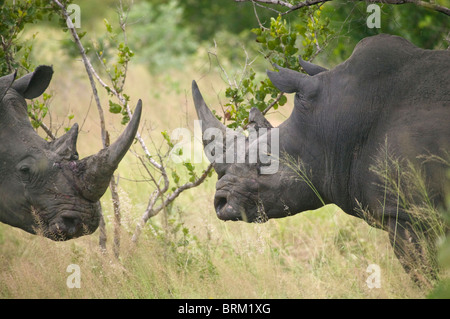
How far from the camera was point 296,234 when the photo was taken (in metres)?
7.02

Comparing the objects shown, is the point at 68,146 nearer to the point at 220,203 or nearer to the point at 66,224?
the point at 66,224

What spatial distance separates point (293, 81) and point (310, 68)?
45 cm

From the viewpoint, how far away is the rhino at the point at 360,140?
4.61m

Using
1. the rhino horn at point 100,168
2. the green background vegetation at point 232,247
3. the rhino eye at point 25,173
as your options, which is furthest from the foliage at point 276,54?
the rhino eye at point 25,173

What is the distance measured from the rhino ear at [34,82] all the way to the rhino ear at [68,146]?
0.72m

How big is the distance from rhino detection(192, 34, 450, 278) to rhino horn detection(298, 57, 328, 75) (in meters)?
0.36

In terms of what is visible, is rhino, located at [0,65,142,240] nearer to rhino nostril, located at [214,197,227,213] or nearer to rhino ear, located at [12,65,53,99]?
rhino ear, located at [12,65,53,99]

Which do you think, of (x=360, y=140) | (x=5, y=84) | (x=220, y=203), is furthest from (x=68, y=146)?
(x=360, y=140)

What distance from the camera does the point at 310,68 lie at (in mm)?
5652

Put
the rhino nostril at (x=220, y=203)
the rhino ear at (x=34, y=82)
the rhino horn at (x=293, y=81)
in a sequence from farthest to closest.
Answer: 1. the rhino ear at (x=34, y=82)
2. the rhino nostril at (x=220, y=203)
3. the rhino horn at (x=293, y=81)

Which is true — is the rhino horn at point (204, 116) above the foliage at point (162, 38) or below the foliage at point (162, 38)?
above

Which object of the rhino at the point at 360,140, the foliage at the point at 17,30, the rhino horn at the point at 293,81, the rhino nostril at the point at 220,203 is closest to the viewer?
the rhino at the point at 360,140

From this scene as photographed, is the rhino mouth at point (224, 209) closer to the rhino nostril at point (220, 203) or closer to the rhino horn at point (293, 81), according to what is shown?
the rhino nostril at point (220, 203)

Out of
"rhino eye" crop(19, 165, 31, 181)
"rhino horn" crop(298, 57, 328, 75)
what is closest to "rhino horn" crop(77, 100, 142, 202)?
"rhino eye" crop(19, 165, 31, 181)
